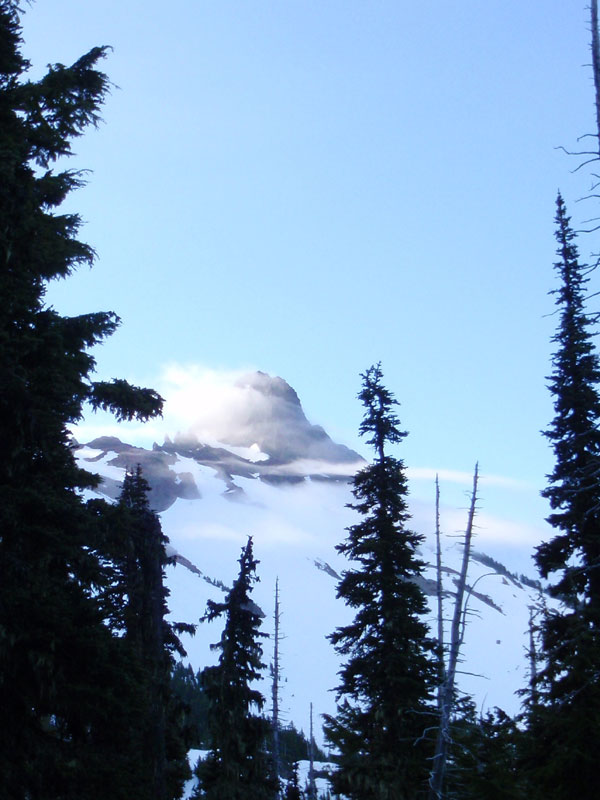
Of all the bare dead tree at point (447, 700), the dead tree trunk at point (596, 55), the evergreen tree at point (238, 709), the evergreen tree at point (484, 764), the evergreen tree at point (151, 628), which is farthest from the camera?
the evergreen tree at point (238, 709)

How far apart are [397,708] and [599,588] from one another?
6.07 m

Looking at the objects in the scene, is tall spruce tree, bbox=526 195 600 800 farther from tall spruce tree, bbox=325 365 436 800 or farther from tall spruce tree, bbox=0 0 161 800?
tall spruce tree, bbox=0 0 161 800

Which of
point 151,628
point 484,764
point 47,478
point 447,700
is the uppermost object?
point 47,478

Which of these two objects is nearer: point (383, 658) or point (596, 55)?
point (596, 55)

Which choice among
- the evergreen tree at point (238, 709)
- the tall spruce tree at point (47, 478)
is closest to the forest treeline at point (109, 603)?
the tall spruce tree at point (47, 478)

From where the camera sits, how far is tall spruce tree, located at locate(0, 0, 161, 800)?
9.51 metres

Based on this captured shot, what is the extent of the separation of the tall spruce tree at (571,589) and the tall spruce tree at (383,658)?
335 centimetres

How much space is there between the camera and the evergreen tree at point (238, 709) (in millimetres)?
23859

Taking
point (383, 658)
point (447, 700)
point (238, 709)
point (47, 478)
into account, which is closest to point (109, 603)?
point (47, 478)

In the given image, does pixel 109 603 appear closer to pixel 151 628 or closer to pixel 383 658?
pixel 151 628

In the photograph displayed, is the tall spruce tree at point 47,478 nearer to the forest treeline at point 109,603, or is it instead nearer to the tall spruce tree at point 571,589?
the forest treeline at point 109,603

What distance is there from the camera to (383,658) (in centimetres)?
2003

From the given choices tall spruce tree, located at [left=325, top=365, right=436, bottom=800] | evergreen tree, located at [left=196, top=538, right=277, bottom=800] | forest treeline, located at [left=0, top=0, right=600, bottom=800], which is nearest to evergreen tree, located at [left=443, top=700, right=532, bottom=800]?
forest treeline, located at [left=0, top=0, right=600, bottom=800]

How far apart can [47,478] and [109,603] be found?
4.53 meters
